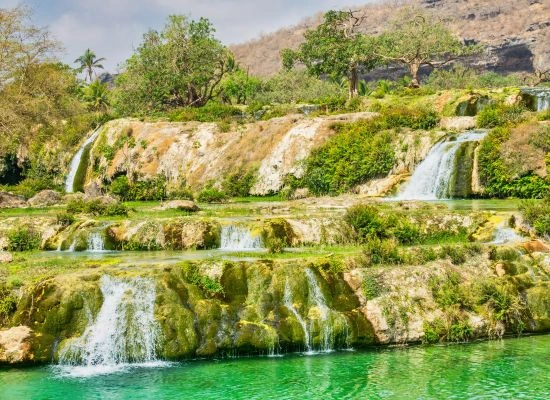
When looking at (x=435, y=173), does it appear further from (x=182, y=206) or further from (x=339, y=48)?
(x=339, y=48)

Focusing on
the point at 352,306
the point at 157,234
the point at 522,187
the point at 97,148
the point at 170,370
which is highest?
the point at 97,148

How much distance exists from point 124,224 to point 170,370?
11973mm

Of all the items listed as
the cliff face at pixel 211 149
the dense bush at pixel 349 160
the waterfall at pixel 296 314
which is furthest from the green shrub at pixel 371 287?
the dense bush at pixel 349 160

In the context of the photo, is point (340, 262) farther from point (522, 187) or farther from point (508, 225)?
point (522, 187)

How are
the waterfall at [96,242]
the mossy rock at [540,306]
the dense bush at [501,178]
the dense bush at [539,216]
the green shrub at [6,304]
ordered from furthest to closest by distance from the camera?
the dense bush at [501,178] < the waterfall at [96,242] < the dense bush at [539,216] < the mossy rock at [540,306] < the green shrub at [6,304]

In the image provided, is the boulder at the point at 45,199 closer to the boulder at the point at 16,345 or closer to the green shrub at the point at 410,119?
the green shrub at the point at 410,119

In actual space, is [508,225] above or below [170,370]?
above

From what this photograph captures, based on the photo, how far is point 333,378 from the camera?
15.5m

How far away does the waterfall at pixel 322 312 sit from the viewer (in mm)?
18203

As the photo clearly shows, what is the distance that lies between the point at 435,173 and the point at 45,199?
23907 millimetres

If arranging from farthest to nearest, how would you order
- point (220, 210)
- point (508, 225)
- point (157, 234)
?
point (220, 210) < point (157, 234) < point (508, 225)

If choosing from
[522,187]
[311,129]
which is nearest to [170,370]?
[522,187]

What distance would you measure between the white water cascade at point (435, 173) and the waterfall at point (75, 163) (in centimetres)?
2871

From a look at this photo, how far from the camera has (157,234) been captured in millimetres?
26719
